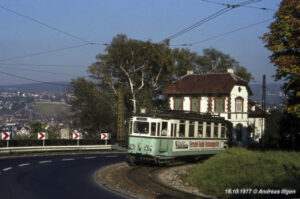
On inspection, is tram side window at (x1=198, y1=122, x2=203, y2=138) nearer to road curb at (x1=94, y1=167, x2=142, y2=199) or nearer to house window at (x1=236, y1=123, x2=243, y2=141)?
road curb at (x1=94, y1=167, x2=142, y2=199)

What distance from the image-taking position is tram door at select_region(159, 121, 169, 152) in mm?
19703

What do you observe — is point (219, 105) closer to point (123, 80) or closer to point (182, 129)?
point (123, 80)

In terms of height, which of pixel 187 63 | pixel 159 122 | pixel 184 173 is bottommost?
pixel 184 173

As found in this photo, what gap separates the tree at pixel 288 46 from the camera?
64.4ft

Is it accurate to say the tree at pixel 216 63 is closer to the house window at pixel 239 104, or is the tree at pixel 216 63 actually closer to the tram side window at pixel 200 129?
the house window at pixel 239 104

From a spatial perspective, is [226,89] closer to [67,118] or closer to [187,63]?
[187,63]

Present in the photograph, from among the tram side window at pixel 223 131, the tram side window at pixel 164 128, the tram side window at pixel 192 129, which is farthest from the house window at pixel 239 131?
the tram side window at pixel 164 128

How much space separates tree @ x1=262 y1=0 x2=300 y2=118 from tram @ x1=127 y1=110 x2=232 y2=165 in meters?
4.93

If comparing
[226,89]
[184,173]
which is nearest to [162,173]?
[184,173]

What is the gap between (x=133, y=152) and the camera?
2023cm

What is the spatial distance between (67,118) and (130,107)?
A: 9727 millimetres

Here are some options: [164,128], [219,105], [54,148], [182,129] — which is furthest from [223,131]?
[219,105]

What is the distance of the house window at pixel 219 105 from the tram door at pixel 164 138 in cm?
2927

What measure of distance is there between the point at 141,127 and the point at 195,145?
3686 mm
